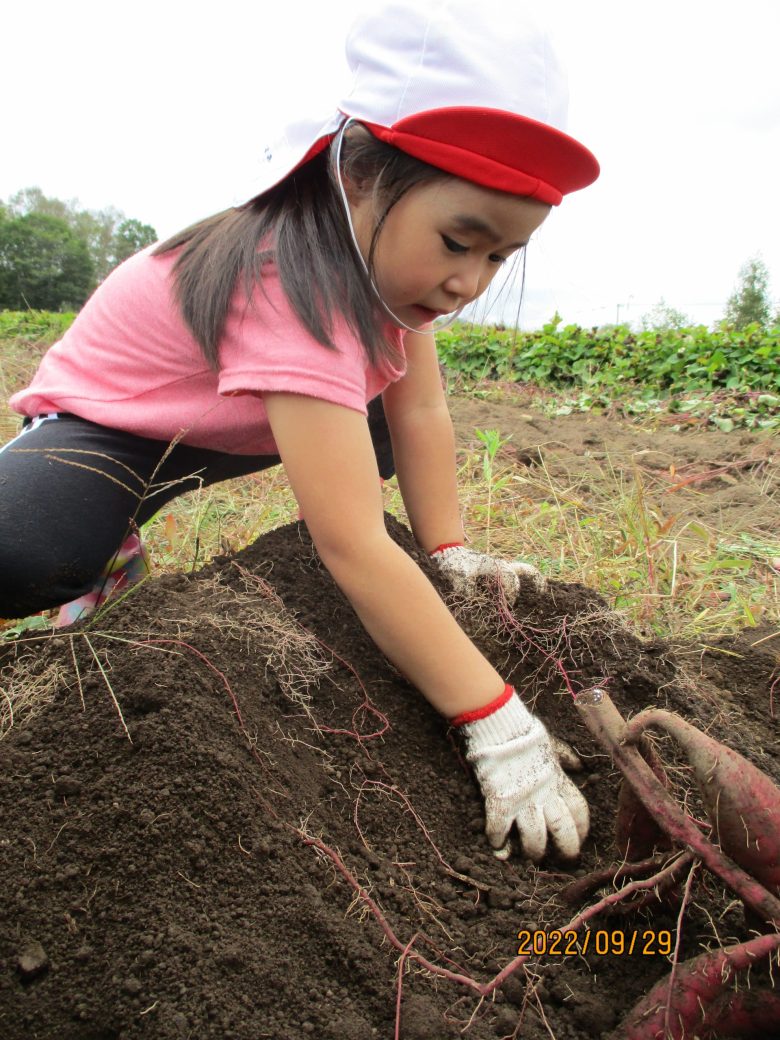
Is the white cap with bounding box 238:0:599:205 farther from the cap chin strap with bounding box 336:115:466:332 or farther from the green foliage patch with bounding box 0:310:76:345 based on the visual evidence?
the green foliage patch with bounding box 0:310:76:345

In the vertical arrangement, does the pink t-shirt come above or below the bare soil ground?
above

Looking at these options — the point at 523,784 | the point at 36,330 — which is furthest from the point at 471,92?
the point at 36,330

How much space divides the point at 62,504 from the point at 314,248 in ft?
2.50

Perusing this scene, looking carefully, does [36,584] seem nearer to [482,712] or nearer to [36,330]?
[482,712]

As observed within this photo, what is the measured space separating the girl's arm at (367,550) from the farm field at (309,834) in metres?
0.15

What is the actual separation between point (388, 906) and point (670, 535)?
1999mm

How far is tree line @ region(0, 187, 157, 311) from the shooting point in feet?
94.7

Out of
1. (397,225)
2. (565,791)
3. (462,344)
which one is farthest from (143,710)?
(462,344)

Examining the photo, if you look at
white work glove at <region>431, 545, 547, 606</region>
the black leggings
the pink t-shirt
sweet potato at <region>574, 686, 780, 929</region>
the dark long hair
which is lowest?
white work glove at <region>431, 545, 547, 606</region>

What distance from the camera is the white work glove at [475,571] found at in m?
1.67

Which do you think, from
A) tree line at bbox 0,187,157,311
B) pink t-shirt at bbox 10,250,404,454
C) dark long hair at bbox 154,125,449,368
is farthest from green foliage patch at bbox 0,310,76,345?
tree line at bbox 0,187,157,311
